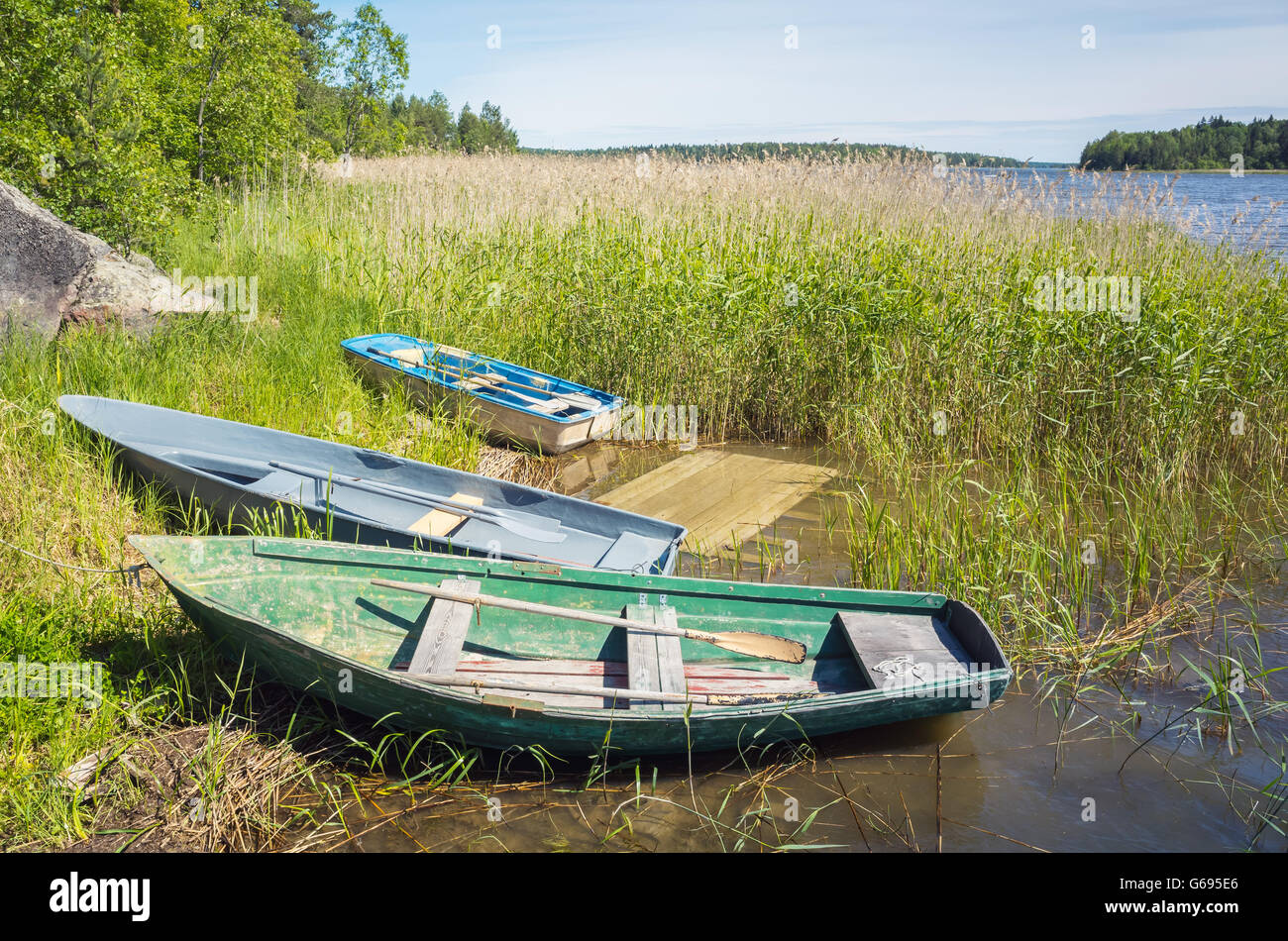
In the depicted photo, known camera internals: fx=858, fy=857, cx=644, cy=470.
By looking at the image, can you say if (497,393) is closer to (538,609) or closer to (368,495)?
(368,495)

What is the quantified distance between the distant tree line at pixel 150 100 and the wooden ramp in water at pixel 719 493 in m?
5.17

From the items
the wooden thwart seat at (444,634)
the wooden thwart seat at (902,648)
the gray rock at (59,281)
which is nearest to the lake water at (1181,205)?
the wooden thwart seat at (902,648)

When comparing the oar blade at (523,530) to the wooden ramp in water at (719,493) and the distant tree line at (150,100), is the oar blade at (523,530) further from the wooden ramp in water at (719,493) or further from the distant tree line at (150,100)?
the distant tree line at (150,100)

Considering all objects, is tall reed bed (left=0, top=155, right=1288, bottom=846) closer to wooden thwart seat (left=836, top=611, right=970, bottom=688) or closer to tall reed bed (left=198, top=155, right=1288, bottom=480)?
tall reed bed (left=198, top=155, right=1288, bottom=480)

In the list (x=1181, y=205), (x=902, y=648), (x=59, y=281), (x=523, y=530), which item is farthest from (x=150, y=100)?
(x=1181, y=205)

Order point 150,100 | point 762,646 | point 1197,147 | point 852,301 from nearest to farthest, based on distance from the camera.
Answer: point 762,646, point 852,301, point 150,100, point 1197,147

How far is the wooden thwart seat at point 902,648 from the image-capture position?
11.1 ft

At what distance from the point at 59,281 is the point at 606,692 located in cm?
562

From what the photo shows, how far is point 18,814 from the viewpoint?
2.73m

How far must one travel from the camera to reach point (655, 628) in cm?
363

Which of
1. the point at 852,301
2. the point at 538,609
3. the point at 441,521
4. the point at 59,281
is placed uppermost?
the point at 59,281

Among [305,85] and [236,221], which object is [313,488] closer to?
[236,221]

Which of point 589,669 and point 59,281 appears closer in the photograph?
point 589,669
